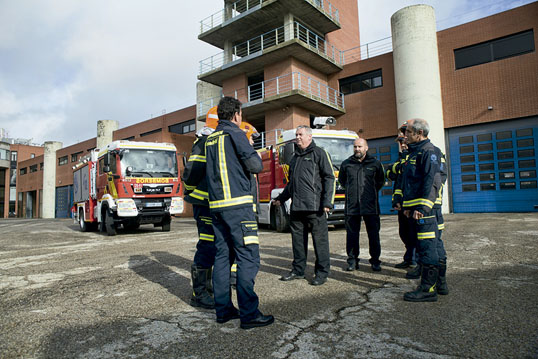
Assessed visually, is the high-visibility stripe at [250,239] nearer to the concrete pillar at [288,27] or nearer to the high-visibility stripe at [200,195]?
the high-visibility stripe at [200,195]

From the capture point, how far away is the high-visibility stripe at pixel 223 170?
282cm

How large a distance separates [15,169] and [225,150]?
60.2 metres

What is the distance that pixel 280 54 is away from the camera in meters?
18.7

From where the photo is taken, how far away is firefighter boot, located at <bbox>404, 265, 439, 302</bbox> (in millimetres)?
3199

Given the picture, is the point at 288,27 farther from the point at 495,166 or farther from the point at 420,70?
the point at 495,166

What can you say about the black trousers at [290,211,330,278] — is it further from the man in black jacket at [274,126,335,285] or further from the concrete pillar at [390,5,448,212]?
the concrete pillar at [390,5,448,212]

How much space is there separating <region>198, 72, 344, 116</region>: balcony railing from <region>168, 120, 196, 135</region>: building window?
8.44 meters

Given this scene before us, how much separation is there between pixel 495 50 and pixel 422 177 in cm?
1572

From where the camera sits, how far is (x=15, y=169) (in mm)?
50875

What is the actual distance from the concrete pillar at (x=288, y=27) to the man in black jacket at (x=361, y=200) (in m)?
15.1

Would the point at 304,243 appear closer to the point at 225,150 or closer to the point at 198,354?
the point at 225,150

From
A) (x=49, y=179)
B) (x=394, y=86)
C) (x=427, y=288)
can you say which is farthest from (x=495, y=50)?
(x=49, y=179)

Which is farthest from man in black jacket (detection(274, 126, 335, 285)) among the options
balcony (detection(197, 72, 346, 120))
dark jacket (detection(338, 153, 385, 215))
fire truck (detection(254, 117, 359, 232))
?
balcony (detection(197, 72, 346, 120))

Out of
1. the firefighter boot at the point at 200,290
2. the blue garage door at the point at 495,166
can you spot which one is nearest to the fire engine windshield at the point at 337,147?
Answer: the firefighter boot at the point at 200,290
